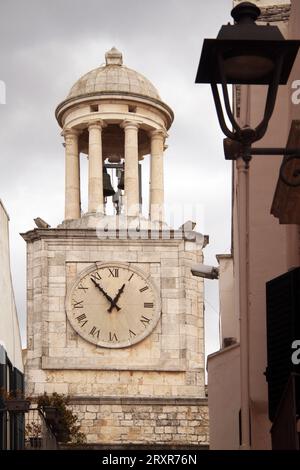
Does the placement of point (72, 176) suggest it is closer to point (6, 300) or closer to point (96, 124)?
point (96, 124)

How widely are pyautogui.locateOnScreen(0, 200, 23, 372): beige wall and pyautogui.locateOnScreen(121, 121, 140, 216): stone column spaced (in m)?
10.1

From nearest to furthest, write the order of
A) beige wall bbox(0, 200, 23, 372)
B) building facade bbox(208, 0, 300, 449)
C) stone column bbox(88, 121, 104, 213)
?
1. building facade bbox(208, 0, 300, 449)
2. beige wall bbox(0, 200, 23, 372)
3. stone column bbox(88, 121, 104, 213)

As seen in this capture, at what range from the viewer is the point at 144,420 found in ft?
118

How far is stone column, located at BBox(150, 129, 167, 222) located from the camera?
3700 cm

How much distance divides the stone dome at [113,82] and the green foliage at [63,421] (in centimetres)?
727

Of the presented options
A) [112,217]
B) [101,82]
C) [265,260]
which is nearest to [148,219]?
[112,217]

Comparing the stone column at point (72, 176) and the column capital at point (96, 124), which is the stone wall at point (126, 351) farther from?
the column capital at point (96, 124)

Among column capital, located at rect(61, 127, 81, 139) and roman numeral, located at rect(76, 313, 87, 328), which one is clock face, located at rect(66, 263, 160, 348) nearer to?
roman numeral, located at rect(76, 313, 87, 328)

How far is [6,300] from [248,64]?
598 inches

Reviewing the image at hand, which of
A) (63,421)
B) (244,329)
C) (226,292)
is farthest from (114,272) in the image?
(244,329)

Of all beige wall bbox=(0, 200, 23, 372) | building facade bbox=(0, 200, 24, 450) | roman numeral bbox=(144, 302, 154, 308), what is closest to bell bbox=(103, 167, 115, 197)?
roman numeral bbox=(144, 302, 154, 308)
